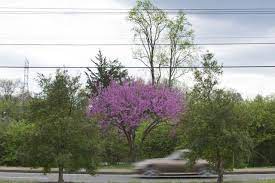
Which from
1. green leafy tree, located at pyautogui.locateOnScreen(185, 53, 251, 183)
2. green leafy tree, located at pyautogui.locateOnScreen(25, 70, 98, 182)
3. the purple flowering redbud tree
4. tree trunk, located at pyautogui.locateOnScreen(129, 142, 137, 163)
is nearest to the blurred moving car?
green leafy tree, located at pyautogui.locateOnScreen(185, 53, 251, 183)

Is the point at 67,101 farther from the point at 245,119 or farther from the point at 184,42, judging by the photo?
the point at 184,42

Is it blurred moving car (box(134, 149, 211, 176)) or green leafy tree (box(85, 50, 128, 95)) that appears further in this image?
green leafy tree (box(85, 50, 128, 95))

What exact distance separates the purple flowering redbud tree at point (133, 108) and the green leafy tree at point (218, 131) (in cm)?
1460

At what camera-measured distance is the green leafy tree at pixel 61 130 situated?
20.3 m

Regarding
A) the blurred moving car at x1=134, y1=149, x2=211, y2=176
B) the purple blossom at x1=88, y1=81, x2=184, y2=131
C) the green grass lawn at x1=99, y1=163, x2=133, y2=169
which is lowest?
the green grass lawn at x1=99, y1=163, x2=133, y2=169

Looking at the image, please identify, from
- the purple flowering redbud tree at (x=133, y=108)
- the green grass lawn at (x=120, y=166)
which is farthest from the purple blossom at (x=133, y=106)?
the green grass lawn at (x=120, y=166)

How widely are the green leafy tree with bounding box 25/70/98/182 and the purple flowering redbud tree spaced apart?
1577cm

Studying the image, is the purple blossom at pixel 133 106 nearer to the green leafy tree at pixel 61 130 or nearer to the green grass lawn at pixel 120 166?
the green grass lawn at pixel 120 166

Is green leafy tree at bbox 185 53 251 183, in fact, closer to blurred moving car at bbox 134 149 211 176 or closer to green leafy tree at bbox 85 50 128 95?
blurred moving car at bbox 134 149 211 176

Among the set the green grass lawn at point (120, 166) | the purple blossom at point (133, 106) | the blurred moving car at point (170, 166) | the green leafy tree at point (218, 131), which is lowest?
the green grass lawn at point (120, 166)

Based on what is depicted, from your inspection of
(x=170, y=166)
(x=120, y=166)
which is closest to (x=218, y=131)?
(x=170, y=166)

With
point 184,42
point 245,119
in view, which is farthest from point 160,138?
point 184,42

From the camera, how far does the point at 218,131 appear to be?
2152 centimetres

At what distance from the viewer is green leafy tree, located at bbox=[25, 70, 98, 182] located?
66.5 feet
